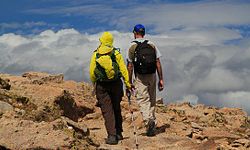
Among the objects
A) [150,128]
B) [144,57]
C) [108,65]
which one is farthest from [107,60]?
[150,128]

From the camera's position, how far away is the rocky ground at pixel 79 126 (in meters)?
9.99

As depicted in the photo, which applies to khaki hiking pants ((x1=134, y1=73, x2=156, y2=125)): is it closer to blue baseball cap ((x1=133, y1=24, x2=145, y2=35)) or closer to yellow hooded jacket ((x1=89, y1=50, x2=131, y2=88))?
yellow hooded jacket ((x1=89, y1=50, x2=131, y2=88))

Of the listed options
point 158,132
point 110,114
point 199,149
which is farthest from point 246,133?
point 110,114

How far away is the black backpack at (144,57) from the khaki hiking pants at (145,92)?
33cm

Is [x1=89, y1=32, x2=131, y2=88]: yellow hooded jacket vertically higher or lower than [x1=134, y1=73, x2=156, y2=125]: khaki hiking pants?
higher

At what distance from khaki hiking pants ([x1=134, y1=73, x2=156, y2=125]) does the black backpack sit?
33cm

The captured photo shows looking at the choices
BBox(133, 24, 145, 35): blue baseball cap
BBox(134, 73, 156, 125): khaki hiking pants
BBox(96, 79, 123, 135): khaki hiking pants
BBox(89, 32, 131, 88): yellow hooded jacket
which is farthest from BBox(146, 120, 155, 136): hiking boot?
BBox(133, 24, 145, 35): blue baseball cap

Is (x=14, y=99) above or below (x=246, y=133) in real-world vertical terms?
above

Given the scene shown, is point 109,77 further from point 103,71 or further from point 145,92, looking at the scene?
point 145,92

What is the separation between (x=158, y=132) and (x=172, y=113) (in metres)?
5.08

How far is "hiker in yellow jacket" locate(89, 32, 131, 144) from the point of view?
12562 mm

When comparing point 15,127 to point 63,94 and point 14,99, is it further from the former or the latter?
point 63,94

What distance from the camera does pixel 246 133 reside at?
55.2ft

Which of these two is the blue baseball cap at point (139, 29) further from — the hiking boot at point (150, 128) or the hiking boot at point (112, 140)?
the hiking boot at point (112, 140)
